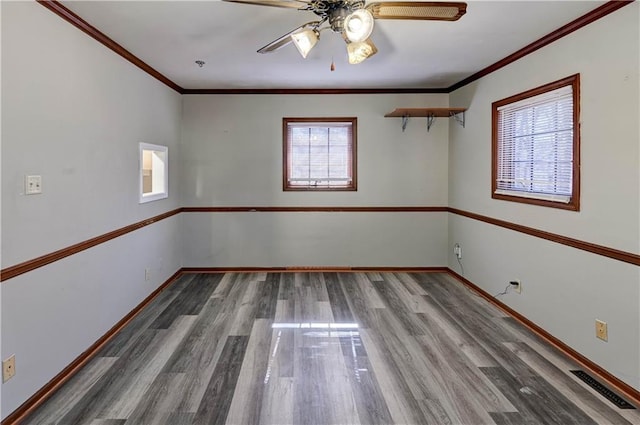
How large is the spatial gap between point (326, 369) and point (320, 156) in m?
3.15

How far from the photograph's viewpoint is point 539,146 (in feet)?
10.6

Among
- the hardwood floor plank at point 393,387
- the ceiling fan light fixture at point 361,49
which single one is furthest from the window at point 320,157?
the ceiling fan light fixture at point 361,49

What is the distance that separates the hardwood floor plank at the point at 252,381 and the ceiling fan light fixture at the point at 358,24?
214cm

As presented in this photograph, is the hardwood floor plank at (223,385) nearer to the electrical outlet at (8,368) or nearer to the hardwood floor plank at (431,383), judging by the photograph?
the electrical outlet at (8,368)

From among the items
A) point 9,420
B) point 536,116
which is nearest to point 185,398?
point 9,420

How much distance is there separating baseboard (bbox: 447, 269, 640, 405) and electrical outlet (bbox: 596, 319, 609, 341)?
0.20 metres

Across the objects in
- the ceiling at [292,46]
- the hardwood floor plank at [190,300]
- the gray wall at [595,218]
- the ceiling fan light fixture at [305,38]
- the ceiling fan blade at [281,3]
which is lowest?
the hardwood floor plank at [190,300]

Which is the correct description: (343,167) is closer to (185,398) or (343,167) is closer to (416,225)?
(416,225)

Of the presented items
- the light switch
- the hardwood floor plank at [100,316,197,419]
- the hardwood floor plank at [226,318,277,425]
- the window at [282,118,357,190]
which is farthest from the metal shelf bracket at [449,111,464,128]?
the light switch

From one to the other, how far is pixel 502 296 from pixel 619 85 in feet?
7.02

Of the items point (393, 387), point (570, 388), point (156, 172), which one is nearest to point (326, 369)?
point (393, 387)

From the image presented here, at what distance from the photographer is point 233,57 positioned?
3.56 metres

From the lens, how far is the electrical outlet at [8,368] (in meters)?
1.97

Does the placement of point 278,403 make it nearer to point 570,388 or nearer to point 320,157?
point 570,388
